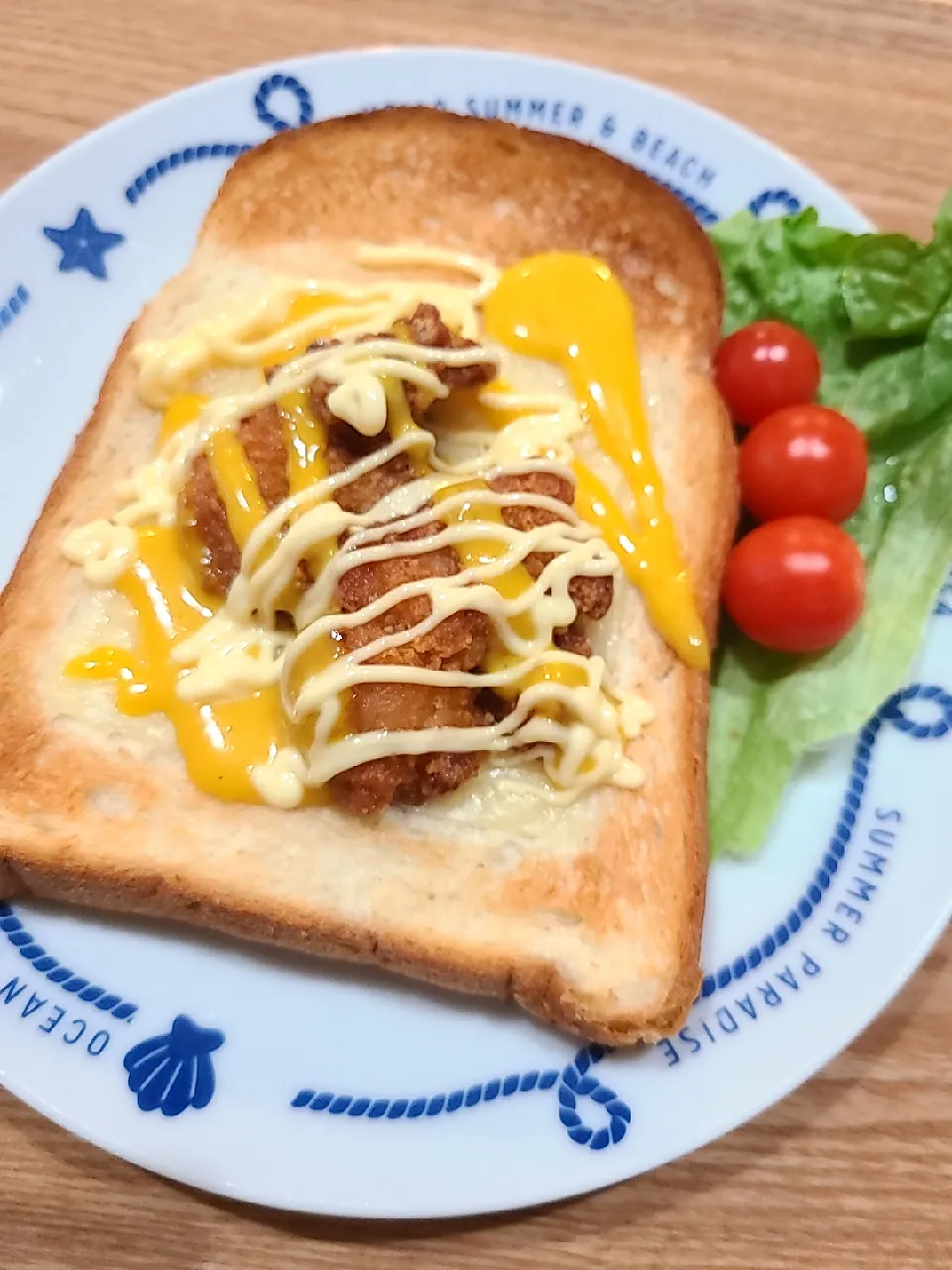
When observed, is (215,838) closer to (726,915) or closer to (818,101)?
(726,915)

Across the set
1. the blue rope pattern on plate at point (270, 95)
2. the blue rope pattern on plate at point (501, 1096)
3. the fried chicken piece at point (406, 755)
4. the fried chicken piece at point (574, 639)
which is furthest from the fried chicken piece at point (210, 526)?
the blue rope pattern on plate at point (270, 95)

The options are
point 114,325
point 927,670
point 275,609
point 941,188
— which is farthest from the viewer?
point 941,188

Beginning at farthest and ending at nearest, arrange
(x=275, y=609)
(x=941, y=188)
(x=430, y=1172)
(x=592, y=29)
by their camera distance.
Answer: (x=592, y=29) < (x=941, y=188) < (x=275, y=609) < (x=430, y=1172)

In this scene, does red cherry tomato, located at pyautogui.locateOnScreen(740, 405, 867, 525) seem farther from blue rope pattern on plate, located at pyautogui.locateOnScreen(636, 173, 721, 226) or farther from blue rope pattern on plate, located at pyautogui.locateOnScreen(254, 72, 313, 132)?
blue rope pattern on plate, located at pyautogui.locateOnScreen(254, 72, 313, 132)

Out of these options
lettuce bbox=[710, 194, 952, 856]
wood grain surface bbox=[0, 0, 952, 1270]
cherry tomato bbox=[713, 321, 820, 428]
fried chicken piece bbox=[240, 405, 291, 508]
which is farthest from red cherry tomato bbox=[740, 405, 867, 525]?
fried chicken piece bbox=[240, 405, 291, 508]

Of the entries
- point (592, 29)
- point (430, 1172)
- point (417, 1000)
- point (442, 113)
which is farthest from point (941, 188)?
point (430, 1172)

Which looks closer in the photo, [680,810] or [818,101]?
[680,810]
